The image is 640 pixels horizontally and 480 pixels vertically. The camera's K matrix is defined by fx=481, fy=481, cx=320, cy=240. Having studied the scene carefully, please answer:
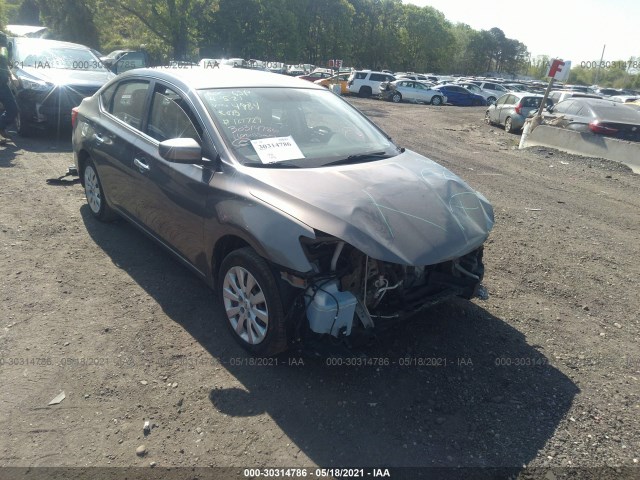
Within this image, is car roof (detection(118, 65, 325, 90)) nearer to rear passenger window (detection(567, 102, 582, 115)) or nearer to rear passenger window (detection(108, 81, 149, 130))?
rear passenger window (detection(108, 81, 149, 130))

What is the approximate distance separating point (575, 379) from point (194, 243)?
290cm

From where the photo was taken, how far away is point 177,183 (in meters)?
3.74

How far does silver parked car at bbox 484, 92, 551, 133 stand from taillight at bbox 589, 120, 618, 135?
462 centimetres

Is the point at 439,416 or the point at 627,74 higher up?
the point at 627,74

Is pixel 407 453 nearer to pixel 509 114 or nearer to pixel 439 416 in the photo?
pixel 439 416

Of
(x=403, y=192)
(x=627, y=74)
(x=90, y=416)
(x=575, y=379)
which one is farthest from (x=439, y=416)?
(x=627, y=74)

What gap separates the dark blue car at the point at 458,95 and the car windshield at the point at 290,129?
29470mm

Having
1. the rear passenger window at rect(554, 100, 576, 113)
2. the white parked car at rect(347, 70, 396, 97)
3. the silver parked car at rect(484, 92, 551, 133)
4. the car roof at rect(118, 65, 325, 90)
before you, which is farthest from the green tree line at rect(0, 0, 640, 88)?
the car roof at rect(118, 65, 325, 90)

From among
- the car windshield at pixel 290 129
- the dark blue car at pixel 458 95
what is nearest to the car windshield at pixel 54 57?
the car windshield at pixel 290 129

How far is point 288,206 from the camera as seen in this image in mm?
2994

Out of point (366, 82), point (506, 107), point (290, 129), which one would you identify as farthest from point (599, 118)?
point (366, 82)

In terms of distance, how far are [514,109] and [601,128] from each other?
5985mm

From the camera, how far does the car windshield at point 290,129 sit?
140 inches

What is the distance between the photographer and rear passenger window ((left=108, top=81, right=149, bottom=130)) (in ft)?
14.5
